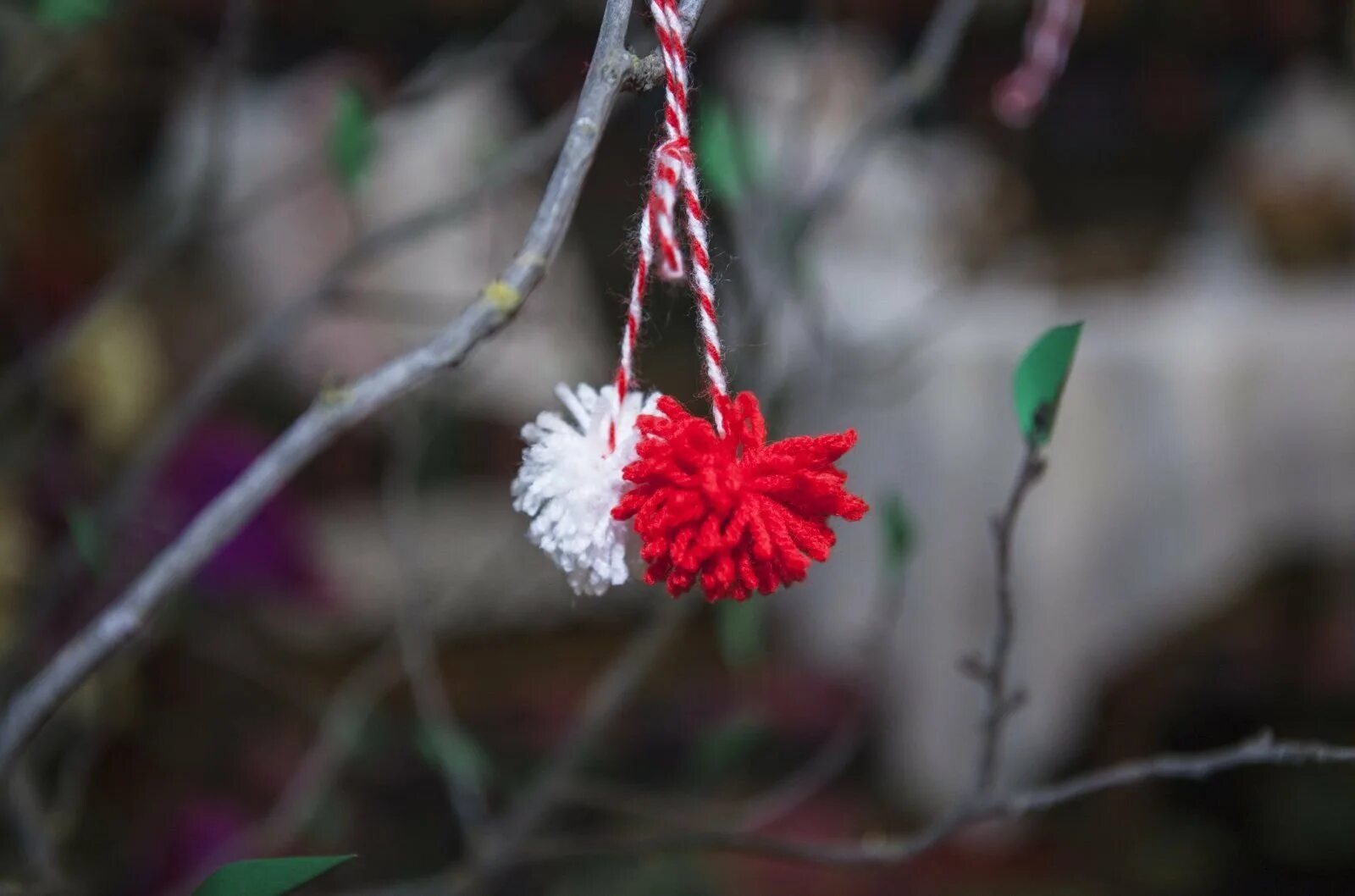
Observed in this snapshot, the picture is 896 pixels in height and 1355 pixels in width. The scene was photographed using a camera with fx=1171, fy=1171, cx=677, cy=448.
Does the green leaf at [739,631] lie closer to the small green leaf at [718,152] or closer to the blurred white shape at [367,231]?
the small green leaf at [718,152]

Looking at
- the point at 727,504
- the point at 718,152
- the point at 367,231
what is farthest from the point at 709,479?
the point at 367,231

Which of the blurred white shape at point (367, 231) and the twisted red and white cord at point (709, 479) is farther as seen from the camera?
the blurred white shape at point (367, 231)

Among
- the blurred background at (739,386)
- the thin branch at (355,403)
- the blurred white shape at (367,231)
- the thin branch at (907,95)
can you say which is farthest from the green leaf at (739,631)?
the blurred white shape at (367,231)

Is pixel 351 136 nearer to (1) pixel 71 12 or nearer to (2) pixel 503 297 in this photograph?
(1) pixel 71 12

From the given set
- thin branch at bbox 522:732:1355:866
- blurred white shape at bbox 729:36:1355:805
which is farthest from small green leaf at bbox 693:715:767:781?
blurred white shape at bbox 729:36:1355:805

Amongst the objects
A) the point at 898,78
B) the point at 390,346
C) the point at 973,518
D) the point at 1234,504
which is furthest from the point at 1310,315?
the point at 390,346
